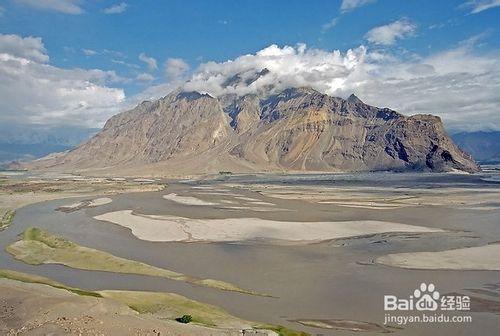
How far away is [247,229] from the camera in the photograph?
224 ft

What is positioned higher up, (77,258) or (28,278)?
(28,278)

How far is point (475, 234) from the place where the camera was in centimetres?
6147

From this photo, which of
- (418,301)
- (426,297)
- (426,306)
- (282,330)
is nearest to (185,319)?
(282,330)

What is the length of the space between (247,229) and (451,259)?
1182 inches

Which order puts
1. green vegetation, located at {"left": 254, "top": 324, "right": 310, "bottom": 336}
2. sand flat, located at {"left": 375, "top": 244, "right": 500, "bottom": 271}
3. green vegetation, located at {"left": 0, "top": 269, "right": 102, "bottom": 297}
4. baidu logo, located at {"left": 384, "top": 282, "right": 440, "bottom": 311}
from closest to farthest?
1. green vegetation, located at {"left": 254, "top": 324, "right": 310, "bottom": 336}
2. baidu logo, located at {"left": 384, "top": 282, "right": 440, "bottom": 311}
3. green vegetation, located at {"left": 0, "top": 269, "right": 102, "bottom": 297}
4. sand flat, located at {"left": 375, "top": 244, "right": 500, "bottom": 271}

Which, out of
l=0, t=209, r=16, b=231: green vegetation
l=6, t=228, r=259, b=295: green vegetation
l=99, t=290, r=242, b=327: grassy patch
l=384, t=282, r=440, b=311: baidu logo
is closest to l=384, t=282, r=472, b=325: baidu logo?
l=384, t=282, r=440, b=311: baidu logo

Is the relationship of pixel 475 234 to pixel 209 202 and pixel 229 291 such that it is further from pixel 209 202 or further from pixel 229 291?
pixel 209 202

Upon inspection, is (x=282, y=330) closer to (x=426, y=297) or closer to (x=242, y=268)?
(x=426, y=297)

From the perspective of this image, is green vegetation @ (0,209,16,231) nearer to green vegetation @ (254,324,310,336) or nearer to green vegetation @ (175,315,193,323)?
green vegetation @ (175,315,193,323)

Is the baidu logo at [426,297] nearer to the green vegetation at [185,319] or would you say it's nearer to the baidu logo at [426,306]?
the baidu logo at [426,306]

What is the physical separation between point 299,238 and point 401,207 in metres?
40.2

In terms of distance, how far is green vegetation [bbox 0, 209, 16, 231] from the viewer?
76.6m

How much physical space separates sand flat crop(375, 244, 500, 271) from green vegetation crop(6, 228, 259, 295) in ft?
56.9

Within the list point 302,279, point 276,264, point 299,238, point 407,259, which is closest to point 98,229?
point 299,238
